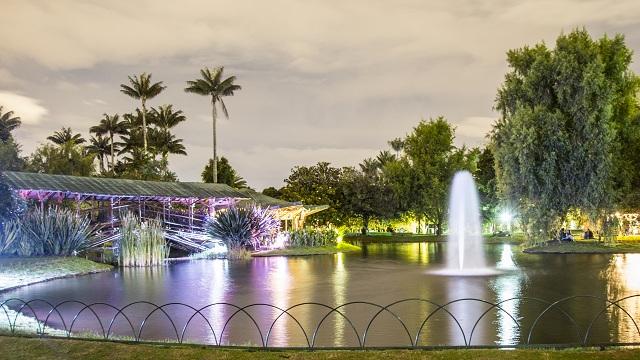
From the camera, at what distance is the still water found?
42.3 feet

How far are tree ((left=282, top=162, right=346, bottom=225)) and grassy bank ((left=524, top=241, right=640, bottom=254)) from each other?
1091 inches

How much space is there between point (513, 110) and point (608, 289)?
23.9 meters

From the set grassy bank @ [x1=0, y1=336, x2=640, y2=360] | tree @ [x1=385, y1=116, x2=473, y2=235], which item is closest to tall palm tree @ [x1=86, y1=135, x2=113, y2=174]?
tree @ [x1=385, y1=116, x2=473, y2=235]

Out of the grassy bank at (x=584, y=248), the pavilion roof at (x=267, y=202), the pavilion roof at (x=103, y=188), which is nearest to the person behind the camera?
the pavilion roof at (x=103, y=188)

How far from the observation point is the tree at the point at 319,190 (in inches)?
2689

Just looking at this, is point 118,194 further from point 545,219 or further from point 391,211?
point 391,211

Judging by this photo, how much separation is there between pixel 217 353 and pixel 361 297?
9730 mm

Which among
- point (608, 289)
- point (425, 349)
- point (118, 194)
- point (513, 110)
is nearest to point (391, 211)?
point (513, 110)

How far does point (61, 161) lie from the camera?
224ft

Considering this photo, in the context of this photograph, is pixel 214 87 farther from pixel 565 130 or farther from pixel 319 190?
pixel 565 130

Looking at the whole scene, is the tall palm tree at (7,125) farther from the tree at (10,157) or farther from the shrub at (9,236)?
the shrub at (9,236)

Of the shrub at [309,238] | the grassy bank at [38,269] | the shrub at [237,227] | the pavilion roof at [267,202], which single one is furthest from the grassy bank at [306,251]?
the grassy bank at [38,269]

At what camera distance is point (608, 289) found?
2041 centimetres

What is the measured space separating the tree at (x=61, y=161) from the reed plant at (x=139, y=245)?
38.1 metres
